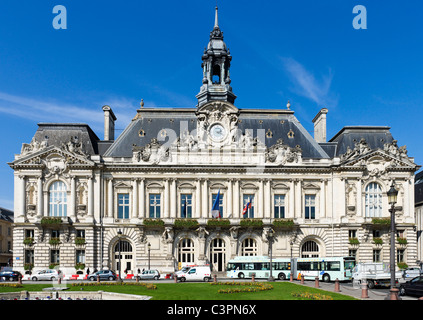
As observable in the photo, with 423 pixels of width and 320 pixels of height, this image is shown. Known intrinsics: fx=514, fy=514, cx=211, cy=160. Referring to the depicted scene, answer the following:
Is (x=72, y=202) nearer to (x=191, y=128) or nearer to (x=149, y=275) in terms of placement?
(x=149, y=275)

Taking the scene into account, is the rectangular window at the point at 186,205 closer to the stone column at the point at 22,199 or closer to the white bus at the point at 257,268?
the white bus at the point at 257,268

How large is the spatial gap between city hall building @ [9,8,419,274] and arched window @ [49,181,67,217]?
0.13 metres

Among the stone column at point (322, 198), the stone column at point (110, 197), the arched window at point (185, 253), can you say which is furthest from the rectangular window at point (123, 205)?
the stone column at point (322, 198)

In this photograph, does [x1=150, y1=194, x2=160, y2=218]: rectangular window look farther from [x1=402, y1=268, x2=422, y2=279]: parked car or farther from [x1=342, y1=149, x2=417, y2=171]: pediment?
[x1=402, y1=268, x2=422, y2=279]: parked car

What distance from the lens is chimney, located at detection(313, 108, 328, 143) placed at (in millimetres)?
73169

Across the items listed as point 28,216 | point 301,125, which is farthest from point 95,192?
point 301,125

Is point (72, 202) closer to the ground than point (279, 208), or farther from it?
farther from it

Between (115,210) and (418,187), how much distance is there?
165 feet

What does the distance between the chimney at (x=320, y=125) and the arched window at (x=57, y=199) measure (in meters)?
36.4

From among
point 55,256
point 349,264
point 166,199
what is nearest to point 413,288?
point 349,264

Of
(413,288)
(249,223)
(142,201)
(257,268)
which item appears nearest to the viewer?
(413,288)

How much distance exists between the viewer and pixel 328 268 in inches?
2104

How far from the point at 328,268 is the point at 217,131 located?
76.9ft

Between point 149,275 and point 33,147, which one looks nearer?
point 149,275
